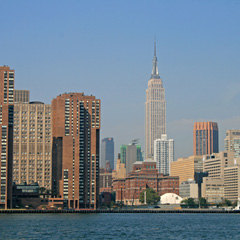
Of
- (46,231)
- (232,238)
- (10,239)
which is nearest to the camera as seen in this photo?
(10,239)

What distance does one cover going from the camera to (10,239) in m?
160

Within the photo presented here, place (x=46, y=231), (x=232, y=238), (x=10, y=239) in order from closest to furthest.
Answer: (x=10, y=239)
(x=232, y=238)
(x=46, y=231)

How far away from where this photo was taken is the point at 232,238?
170 meters

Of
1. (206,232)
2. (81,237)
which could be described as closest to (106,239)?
(81,237)

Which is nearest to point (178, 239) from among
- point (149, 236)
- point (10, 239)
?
point (149, 236)

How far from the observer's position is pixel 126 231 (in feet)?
632

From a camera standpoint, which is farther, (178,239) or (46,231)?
(46,231)

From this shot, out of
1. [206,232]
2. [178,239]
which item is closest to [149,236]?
[178,239]

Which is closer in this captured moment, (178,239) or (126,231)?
(178,239)

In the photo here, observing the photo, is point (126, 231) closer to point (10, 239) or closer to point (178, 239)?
point (178, 239)

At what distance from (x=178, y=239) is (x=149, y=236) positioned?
420 inches

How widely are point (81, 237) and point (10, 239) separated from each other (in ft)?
58.6

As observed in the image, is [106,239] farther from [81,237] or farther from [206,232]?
[206,232]

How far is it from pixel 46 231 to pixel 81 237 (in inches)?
820
